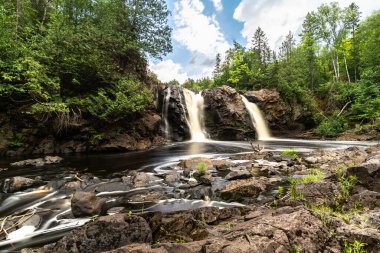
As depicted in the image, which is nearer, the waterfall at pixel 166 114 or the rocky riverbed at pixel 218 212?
the rocky riverbed at pixel 218 212

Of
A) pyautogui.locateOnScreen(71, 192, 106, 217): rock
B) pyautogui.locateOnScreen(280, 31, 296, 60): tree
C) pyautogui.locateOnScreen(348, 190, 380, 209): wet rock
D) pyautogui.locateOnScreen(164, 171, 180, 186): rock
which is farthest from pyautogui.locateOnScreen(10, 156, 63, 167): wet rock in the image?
pyautogui.locateOnScreen(280, 31, 296, 60): tree

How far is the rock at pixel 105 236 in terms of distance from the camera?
12.1 ft

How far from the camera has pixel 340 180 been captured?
5984 millimetres

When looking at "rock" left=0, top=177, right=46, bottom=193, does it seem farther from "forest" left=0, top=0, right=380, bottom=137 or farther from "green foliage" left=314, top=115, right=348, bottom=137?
"green foliage" left=314, top=115, right=348, bottom=137

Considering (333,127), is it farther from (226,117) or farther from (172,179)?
(172,179)

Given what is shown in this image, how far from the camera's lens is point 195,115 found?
26.9 metres

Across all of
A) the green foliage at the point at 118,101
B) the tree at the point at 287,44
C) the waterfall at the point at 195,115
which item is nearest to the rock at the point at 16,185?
the green foliage at the point at 118,101

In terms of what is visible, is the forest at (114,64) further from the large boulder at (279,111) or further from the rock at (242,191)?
the rock at (242,191)

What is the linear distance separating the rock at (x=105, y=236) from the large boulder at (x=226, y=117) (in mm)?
22837

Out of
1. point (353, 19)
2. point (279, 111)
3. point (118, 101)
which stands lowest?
point (279, 111)

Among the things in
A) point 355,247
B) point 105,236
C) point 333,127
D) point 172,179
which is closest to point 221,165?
point 172,179

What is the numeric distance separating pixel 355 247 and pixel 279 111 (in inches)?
1099

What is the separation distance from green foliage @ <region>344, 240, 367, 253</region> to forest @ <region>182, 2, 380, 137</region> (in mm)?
26126

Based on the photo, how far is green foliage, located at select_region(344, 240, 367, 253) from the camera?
109 inches
